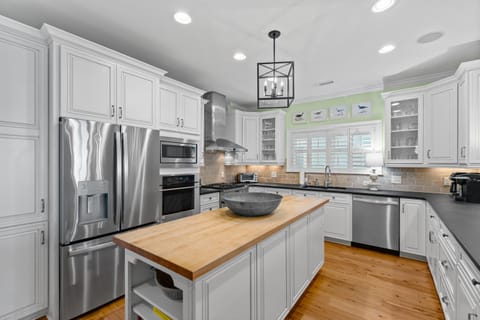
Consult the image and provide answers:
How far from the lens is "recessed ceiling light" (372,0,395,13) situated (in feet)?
5.85

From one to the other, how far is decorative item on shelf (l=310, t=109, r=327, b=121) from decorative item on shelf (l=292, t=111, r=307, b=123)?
15 centimetres

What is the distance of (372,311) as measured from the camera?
2.02 metres

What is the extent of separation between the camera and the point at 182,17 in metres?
2.00

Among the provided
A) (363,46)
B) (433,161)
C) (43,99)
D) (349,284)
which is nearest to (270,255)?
(349,284)

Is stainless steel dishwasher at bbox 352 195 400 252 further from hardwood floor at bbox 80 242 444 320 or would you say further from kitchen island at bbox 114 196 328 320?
kitchen island at bbox 114 196 328 320

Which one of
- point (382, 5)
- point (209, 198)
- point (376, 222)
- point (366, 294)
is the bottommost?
point (366, 294)

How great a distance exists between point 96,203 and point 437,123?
4.26 m

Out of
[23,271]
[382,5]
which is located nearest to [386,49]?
[382,5]

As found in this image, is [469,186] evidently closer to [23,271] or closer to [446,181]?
[446,181]

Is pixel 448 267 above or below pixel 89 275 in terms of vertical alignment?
above

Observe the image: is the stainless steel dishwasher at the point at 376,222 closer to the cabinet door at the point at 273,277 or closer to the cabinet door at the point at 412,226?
the cabinet door at the point at 412,226

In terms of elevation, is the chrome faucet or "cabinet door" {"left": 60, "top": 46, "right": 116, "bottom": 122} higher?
"cabinet door" {"left": 60, "top": 46, "right": 116, "bottom": 122}

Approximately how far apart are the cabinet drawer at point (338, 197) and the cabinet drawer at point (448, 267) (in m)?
1.59

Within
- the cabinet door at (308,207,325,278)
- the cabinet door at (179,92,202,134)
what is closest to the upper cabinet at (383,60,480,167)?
the cabinet door at (308,207,325,278)
